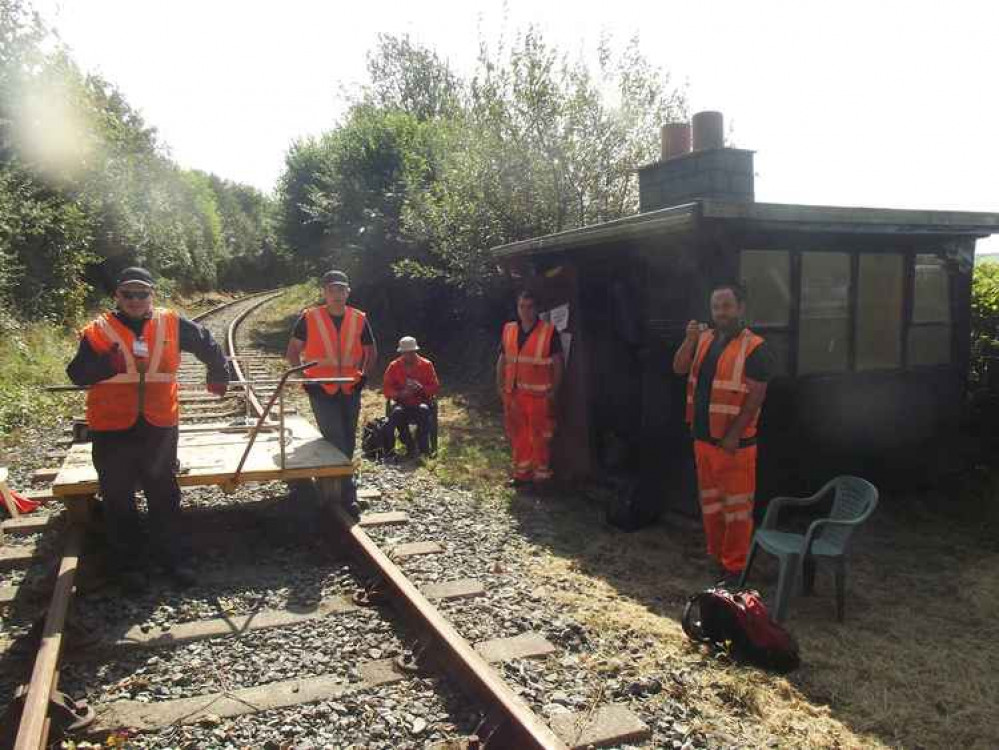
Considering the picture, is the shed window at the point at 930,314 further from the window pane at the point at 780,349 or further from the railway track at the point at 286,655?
the railway track at the point at 286,655

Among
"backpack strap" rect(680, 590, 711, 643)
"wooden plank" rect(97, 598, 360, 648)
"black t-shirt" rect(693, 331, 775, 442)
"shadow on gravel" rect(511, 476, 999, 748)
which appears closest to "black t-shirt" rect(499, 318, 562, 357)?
"shadow on gravel" rect(511, 476, 999, 748)

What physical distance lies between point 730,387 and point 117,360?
13.3 ft

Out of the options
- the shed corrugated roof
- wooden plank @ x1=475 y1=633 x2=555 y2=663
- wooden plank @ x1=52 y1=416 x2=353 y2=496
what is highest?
the shed corrugated roof

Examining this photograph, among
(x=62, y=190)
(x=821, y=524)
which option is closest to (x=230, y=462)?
(x=821, y=524)

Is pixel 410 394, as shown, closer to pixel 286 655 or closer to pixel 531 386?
pixel 531 386

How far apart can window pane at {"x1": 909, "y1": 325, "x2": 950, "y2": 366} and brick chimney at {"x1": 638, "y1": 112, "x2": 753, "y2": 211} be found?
2.33m

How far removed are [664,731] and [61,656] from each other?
9.88 ft

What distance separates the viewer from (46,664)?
3508 mm

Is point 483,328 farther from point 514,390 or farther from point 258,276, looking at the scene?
point 258,276

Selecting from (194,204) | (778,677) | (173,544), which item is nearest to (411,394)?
(173,544)

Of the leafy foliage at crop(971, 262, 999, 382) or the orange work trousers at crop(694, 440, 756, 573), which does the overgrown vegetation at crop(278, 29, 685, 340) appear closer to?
the leafy foliage at crop(971, 262, 999, 382)

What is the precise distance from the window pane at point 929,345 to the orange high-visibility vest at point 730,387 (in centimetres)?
336

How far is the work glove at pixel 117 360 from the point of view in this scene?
475 cm

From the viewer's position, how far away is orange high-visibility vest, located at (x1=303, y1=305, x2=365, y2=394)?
655 centimetres
